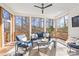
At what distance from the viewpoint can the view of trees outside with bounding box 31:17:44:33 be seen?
2976mm

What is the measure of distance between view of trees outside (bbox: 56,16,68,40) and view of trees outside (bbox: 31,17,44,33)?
0.27 meters

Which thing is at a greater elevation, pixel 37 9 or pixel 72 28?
pixel 37 9

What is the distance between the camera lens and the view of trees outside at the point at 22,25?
298 cm

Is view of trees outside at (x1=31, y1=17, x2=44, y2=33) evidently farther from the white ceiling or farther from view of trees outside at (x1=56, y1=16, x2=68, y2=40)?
view of trees outside at (x1=56, y1=16, x2=68, y2=40)

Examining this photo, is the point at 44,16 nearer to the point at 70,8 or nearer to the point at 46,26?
the point at 46,26

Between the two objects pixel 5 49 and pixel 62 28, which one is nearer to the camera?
pixel 5 49

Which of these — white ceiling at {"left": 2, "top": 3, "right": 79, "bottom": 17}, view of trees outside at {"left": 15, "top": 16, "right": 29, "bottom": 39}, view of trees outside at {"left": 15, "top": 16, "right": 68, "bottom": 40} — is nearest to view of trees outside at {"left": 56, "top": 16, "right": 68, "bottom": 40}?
view of trees outside at {"left": 15, "top": 16, "right": 68, "bottom": 40}

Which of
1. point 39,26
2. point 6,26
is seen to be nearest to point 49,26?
point 39,26

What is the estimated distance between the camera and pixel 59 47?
2.94 m

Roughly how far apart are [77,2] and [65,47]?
2.45 feet

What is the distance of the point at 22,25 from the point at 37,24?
251 mm

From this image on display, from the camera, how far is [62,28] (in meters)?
2.99

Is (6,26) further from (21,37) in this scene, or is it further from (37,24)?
(37,24)

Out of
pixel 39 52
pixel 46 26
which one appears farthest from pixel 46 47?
pixel 46 26
